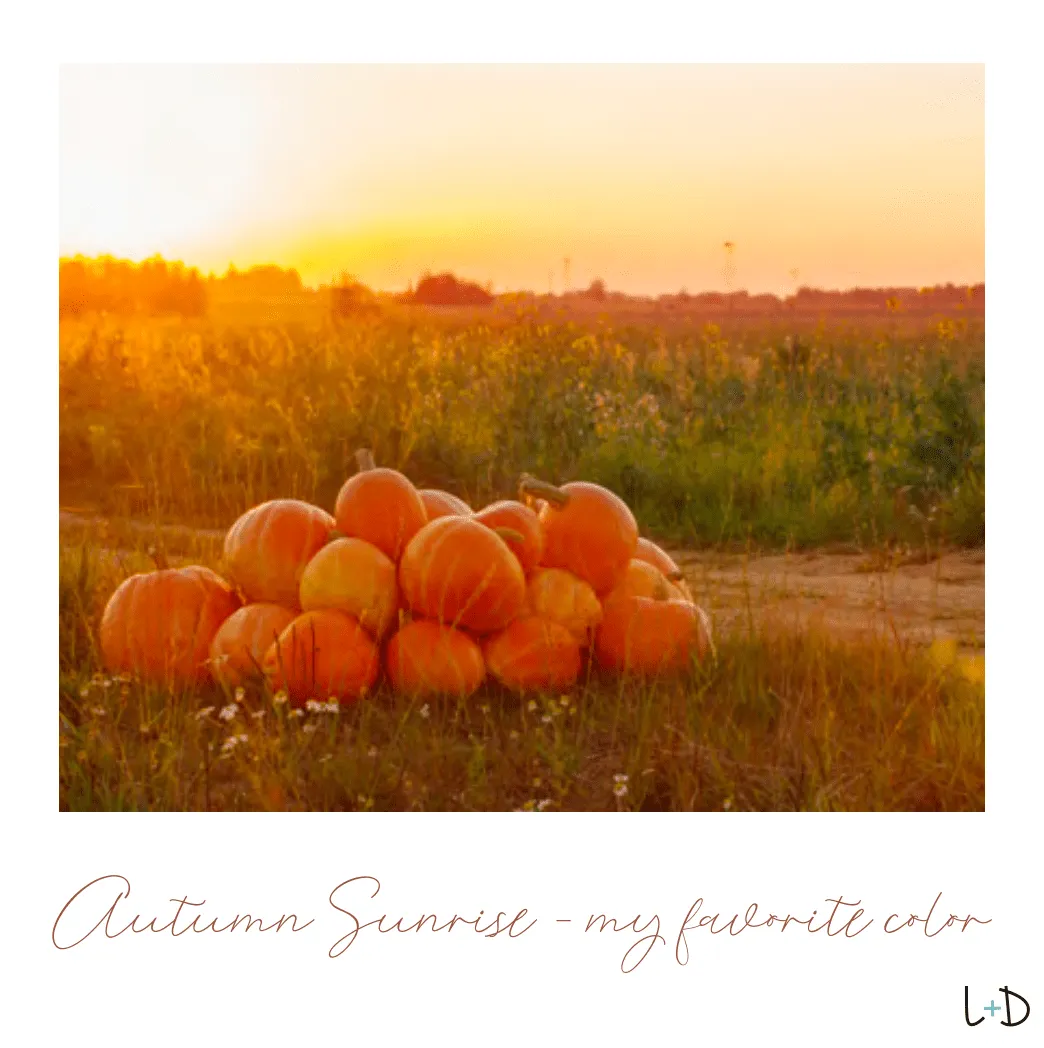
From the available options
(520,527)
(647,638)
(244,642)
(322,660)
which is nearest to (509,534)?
(520,527)

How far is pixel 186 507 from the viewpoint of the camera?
5.53 metres

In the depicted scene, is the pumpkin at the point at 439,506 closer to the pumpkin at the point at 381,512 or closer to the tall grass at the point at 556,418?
the pumpkin at the point at 381,512

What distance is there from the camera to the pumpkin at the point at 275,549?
3559 mm

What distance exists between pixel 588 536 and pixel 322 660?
2.54ft

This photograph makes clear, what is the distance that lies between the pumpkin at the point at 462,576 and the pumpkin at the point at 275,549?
0.96 feet

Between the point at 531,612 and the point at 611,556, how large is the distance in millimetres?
273

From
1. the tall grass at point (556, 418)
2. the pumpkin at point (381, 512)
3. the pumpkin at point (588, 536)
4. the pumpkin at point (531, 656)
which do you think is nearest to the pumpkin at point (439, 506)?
the pumpkin at point (381, 512)

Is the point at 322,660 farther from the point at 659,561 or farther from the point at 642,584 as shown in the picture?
the point at 659,561

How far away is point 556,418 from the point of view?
698cm
